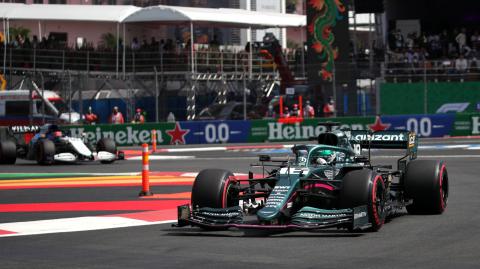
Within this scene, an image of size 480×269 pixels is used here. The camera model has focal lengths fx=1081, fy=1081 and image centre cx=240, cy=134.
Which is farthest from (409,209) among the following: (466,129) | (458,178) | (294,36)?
(294,36)

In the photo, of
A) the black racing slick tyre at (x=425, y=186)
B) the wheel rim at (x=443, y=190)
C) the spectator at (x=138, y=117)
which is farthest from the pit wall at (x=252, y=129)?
the black racing slick tyre at (x=425, y=186)

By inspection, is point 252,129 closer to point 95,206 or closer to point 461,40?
point 461,40

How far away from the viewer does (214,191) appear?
13.4 meters

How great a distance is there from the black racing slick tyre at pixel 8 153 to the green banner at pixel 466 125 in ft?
51.2

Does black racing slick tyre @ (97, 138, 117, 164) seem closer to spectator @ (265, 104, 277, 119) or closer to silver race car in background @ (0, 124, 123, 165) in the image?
silver race car in background @ (0, 124, 123, 165)

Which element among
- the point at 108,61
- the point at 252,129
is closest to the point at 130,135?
the point at 108,61

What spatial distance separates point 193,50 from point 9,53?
22.7 feet

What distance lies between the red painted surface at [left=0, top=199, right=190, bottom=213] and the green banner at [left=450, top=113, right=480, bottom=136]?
69.7ft

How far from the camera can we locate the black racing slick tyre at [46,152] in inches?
1129

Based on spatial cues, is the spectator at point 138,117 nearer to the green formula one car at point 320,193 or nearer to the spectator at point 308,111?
the spectator at point 308,111

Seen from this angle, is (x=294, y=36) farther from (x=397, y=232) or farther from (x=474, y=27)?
(x=397, y=232)

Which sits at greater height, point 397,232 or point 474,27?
point 474,27

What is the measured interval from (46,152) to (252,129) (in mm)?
11704

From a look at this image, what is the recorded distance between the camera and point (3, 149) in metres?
29.8
